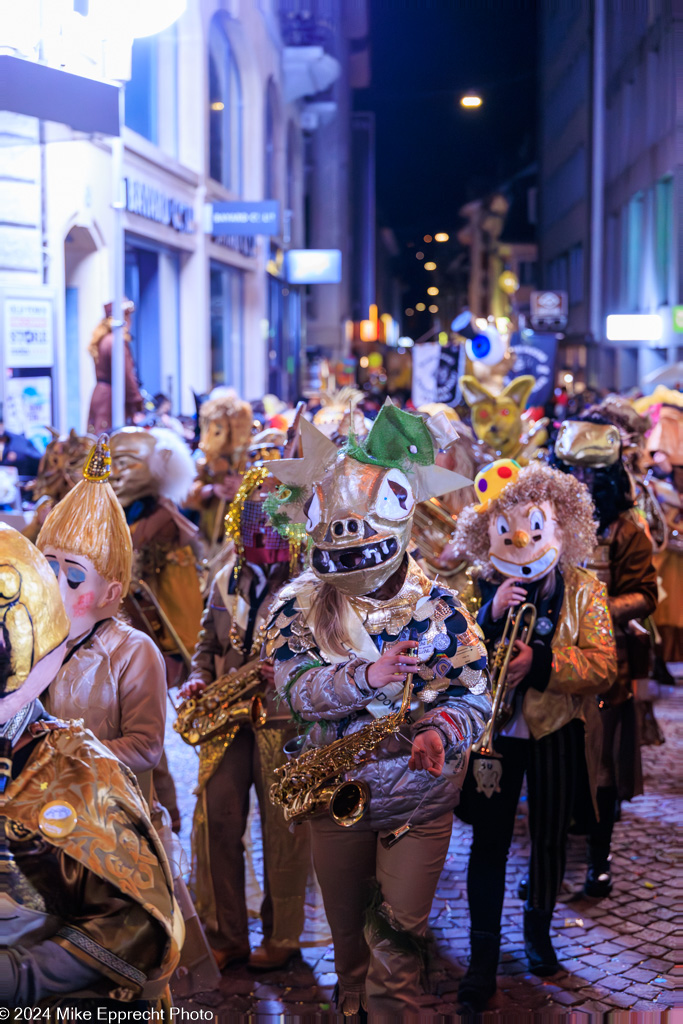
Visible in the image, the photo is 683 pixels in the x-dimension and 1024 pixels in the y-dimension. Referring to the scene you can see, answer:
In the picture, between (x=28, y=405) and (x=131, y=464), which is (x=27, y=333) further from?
(x=131, y=464)

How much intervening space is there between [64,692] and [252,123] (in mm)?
23889

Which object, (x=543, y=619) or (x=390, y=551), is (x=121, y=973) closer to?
(x=390, y=551)

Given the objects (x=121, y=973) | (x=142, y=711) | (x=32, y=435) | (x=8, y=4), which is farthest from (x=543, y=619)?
(x=32, y=435)

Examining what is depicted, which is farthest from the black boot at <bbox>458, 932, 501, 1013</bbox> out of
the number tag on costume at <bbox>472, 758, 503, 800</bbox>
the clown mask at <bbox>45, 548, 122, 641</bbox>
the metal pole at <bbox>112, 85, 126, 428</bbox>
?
the metal pole at <bbox>112, 85, 126, 428</bbox>

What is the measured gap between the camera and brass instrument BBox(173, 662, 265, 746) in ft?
13.6

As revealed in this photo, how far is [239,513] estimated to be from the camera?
4.18 meters

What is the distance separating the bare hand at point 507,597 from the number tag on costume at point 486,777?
0.53m

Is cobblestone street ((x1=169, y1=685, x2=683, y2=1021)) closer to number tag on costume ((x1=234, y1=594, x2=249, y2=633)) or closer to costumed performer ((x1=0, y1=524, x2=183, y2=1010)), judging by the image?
number tag on costume ((x1=234, y1=594, x2=249, y2=633))

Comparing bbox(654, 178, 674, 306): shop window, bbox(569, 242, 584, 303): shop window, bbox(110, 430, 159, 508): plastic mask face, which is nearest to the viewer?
bbox(110, 430, 159, 508): plastic mask face

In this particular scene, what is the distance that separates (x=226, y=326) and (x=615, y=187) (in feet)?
49.3

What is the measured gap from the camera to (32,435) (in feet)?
36.0

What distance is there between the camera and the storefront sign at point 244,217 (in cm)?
1931

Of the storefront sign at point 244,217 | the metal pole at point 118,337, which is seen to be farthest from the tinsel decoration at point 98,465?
the storefront sign at point 244,217

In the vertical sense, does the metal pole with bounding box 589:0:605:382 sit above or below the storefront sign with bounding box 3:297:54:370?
above
